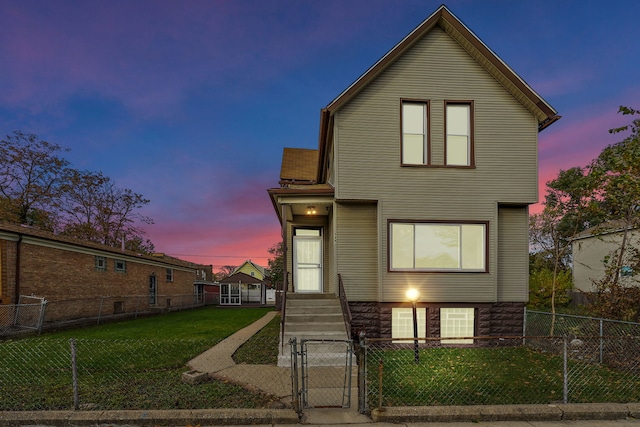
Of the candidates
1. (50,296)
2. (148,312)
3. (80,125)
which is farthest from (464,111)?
(80,125)

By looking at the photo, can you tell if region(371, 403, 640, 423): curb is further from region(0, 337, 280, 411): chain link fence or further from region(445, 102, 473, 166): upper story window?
region(445, 102, 473, 166): upper story window

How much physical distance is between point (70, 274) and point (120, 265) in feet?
14.0

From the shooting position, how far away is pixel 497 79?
992cm

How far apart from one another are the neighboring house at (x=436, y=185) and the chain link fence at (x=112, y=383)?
4794mm

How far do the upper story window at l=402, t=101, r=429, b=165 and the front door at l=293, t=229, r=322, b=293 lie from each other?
472 centimetres

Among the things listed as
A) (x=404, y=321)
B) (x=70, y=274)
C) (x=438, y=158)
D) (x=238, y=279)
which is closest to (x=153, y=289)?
(x=70, y=274)

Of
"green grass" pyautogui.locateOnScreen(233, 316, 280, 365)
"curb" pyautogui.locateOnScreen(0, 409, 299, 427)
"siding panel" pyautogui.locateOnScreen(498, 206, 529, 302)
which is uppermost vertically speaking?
"siding panel" pyautogui.locateOnScreen(498, 206, 529, 302)

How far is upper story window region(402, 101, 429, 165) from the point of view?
978 cm

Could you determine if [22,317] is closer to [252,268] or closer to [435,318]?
[435,318]

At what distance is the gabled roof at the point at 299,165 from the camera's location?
16.9 meters

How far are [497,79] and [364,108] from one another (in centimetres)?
433

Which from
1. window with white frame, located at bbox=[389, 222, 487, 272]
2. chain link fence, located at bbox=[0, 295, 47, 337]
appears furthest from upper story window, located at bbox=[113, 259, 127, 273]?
window with white frame, located at bbox=[389, 222, 487, 272]

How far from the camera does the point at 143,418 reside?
4379 millimetres

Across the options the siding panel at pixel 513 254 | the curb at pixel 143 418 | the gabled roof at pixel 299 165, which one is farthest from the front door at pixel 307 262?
the curb at pixel 143 418
